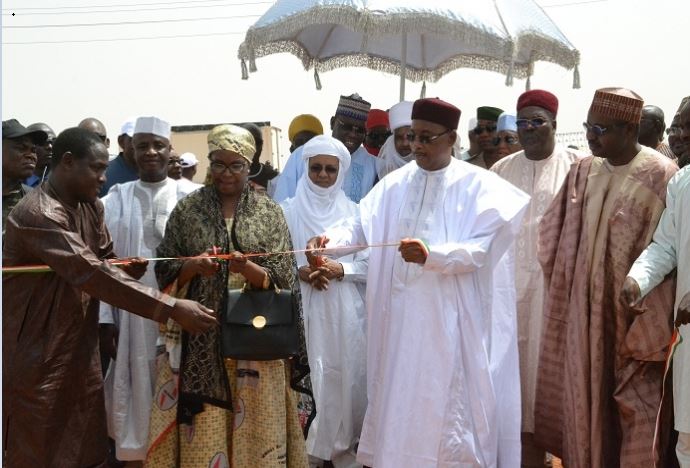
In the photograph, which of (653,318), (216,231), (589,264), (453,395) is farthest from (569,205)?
(216,231)

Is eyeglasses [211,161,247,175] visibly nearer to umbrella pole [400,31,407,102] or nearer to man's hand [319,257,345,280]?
man's hand [319,257,345,280]

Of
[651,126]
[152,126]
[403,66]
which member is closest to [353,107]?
[403,66]

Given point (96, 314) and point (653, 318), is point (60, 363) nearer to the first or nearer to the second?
point (96, 314)

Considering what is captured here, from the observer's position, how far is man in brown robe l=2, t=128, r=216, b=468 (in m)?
4.43

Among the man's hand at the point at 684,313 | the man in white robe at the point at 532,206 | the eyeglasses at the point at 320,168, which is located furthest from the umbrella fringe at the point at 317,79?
the man's hand at the point at 684,313

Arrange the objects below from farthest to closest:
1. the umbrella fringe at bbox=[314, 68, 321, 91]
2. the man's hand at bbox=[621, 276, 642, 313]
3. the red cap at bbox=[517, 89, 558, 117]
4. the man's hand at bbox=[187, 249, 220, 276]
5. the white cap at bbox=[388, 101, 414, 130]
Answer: the umbrella fringe at bbox=[314, 68, 321, 91] < the white cap at bbox=[388, 101, 414, 130] < the red cap at bbox=[517, 89, 558, 117] < the man's hand at bbox=[187, 249, 220, 276] < the man's hand at bbox=[621, 276, 642, 313]

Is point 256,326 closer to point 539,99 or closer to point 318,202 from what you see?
point 318,202

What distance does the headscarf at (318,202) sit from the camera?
6.20 m

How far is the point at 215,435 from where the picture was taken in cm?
478

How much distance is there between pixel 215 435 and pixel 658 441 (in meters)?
2.50

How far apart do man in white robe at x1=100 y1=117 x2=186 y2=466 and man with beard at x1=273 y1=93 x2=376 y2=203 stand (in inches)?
46.9

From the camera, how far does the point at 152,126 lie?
19.7ft

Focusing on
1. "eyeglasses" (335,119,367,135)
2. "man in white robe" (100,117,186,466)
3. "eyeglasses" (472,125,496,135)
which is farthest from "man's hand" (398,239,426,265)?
"eyeglasses" (472,125,496,135)

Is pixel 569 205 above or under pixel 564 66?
under
